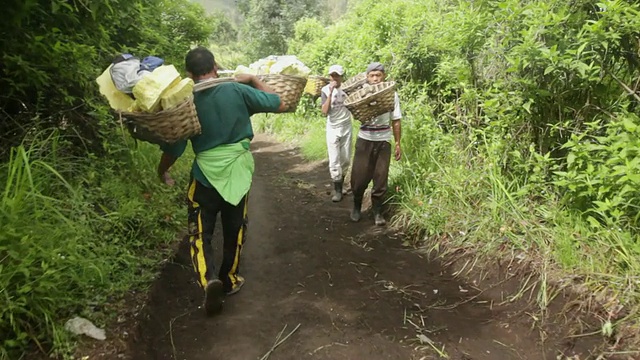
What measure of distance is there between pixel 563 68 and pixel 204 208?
308 centimetres

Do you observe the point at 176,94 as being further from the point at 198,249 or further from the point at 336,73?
the point at 336,73

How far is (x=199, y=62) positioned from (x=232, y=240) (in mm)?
1427

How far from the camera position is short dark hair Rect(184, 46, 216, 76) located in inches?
118

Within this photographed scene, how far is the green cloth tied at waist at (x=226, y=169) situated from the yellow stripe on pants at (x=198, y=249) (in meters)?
0.23

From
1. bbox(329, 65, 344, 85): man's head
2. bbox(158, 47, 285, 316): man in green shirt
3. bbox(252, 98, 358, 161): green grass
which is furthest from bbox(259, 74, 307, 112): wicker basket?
bbox(252, 98, 358, 161): green grass

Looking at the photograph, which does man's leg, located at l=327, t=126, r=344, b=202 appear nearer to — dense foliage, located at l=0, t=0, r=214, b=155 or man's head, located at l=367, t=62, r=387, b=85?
man's head, located at l=367, t=62, r=387, b=85

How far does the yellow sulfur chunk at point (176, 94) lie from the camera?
2.59m

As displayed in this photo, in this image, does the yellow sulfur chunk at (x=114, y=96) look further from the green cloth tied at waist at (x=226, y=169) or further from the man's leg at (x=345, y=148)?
the man's leg at (x=345, y=148)

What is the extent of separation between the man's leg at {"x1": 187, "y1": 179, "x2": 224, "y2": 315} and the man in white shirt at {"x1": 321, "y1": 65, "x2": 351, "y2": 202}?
9.60 ft

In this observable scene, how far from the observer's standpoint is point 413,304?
11.2 ft

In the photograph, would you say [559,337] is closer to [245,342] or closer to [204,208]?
[245,342]

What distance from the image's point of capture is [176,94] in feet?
8.54

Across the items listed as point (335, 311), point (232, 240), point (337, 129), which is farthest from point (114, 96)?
point (337, 129)

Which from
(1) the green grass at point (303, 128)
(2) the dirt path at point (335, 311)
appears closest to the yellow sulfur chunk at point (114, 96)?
(2) the dirt path at point (335, 311)
